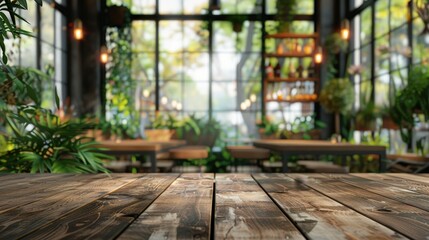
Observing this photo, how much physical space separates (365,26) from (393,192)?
7438 millimetres

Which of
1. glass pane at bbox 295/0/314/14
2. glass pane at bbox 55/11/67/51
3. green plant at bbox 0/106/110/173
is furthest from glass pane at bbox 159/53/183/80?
green plant at bbox 0/106/110/173

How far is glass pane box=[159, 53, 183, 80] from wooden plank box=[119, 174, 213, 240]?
315 inches

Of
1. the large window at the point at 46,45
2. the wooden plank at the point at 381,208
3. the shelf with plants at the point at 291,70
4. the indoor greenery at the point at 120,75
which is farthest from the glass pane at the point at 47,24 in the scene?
the wooden plank at the point at 381,208

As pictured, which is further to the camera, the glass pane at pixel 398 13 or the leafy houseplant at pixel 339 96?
the leafy houseplant at pixel 339 96

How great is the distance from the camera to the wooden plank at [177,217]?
2.85ft

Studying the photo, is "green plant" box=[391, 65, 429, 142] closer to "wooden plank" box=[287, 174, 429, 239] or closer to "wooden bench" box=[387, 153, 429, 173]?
"wooden bench" box=[387, 153, 429, 173]

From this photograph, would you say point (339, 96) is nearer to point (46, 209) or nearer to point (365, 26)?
point (365, 26)

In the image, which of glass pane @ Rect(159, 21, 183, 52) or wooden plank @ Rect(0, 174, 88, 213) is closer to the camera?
wooden plank @ Rect(0, 174, 88, 213)

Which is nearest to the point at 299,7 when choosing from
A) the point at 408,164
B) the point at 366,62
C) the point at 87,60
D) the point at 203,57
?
the point at 366,62

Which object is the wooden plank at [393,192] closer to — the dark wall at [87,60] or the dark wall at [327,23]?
the dark wall at [327,23]

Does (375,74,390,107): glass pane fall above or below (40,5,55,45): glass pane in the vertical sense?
below

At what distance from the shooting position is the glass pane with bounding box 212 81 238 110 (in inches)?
372

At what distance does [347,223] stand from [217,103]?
8.49 metres

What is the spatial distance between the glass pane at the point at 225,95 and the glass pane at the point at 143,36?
4.62 ft
